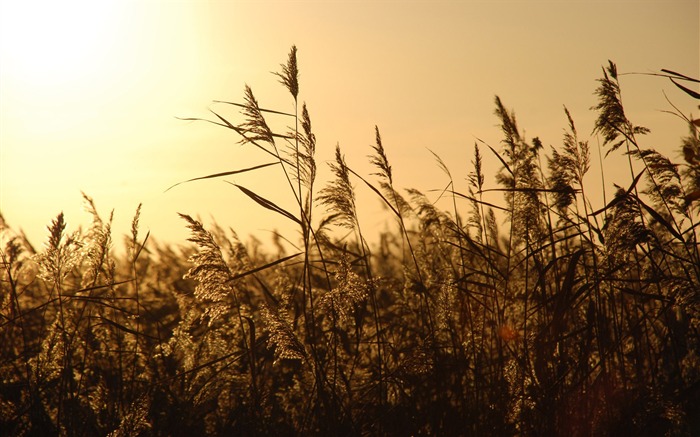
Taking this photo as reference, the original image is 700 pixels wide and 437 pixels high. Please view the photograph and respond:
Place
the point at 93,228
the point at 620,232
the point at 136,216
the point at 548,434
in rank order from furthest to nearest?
the point at 93,228, the point at 136,216, the point at 620,232, the point at 548,434

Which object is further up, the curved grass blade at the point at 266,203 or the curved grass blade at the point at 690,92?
the curved grass blade at the point at 690,92

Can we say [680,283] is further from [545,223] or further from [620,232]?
[545,223]

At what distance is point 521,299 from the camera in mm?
4234

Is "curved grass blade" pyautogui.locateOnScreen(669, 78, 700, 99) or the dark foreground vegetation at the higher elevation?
"curved grass blade" pyautogui.locateOnScreen(669, 78, 700, 99)

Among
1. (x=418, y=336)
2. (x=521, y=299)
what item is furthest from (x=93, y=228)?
(x=521, y=299)

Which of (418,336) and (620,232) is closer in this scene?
(620,232)

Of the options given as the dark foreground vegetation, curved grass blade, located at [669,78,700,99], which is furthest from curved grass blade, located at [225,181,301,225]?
curved grass blade, located at [669,78,700,99]

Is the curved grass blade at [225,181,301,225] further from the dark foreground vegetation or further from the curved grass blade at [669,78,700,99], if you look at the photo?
the curved grass blade at [669,78,700,99]

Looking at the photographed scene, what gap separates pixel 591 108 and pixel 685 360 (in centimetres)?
139

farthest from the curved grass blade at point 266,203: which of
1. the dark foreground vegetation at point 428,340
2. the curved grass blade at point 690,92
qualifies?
the curved grass blade at point 690,92

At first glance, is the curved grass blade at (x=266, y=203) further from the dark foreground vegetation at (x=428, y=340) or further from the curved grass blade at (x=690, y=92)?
the curved grass blade at (x=690, y=92)

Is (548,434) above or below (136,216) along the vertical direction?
below

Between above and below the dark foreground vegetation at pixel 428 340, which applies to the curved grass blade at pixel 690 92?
above

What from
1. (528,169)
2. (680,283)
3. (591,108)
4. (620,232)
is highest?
(591,108)
